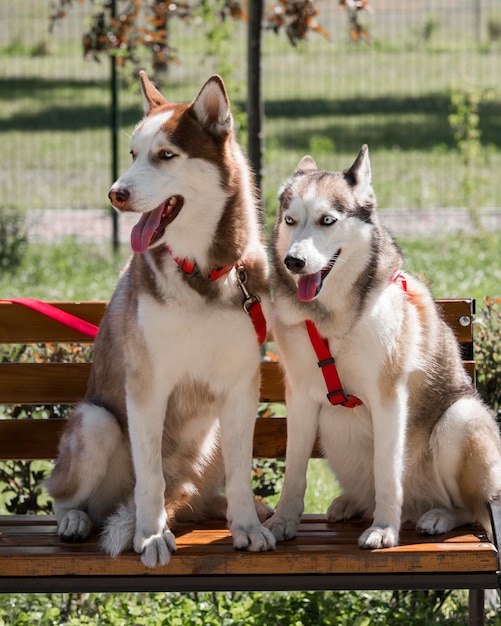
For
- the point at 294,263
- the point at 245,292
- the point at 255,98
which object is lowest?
the point at 245,292

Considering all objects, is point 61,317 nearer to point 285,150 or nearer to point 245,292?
point 245,292

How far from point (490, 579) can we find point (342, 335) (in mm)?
889

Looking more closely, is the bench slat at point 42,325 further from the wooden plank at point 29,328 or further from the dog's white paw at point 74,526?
the dog's white paw at point 74,526

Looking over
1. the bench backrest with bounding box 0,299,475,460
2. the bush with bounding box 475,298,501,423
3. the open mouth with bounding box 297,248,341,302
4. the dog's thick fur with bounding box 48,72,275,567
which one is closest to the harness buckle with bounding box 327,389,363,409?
the dog's thick fur with bounding box 48,72,275,567

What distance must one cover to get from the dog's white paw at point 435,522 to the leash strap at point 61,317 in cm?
147

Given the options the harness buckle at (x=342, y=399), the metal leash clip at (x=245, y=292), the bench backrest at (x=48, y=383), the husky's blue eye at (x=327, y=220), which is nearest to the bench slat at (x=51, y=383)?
the bench backrest at (x=48, y=383)

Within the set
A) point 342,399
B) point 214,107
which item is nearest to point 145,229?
point 214,107

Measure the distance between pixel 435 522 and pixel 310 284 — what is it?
0.92 m

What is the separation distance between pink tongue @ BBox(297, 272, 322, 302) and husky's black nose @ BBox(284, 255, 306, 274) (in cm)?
11

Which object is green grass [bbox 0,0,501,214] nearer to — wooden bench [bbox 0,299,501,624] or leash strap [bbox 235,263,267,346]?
leash strap [bbox 235,263,267,346]

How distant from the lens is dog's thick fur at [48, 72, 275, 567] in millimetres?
3307

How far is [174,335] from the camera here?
3.34m

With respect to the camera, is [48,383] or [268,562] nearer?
[268,562]

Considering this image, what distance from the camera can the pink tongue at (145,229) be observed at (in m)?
3.23
